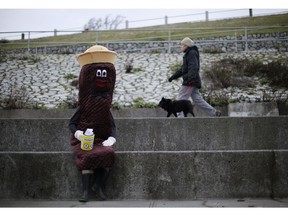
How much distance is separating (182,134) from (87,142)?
2.48 metres

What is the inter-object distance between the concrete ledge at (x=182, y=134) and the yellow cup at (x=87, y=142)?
2103mm

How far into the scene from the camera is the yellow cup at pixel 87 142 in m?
5.95

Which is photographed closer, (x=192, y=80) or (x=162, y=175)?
(x=162, y=175)

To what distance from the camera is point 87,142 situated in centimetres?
596

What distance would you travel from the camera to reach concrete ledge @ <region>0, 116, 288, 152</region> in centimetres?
791

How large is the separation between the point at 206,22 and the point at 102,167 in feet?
74.5

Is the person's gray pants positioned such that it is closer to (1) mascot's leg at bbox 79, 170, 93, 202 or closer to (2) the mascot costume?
(2) the mascot costume

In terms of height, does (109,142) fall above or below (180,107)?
below

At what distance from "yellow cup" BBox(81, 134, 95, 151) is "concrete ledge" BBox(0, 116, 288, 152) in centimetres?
210

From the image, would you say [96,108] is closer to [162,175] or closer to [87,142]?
[87,142]

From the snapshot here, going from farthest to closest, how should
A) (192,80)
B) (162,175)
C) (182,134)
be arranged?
(192,80) → (182,134) → (162,175)

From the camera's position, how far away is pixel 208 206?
18.0ft

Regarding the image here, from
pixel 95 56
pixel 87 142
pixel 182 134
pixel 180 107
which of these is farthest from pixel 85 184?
pixel 180 107

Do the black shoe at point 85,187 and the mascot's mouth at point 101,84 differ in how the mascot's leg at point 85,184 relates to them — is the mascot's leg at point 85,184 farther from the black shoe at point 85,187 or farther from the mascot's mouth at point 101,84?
the mascot's mouth at point 101,84
